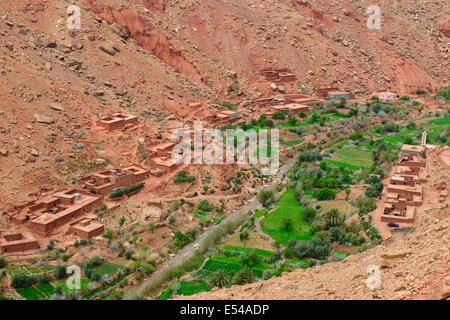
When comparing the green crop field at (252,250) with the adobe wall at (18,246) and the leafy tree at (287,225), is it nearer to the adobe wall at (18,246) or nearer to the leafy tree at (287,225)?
the leafy tree at (287,225)

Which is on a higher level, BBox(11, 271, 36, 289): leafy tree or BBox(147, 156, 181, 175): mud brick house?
BBox(147, 156, 181, 175): mud brick house

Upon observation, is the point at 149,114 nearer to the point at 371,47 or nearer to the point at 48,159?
the point at 48,159

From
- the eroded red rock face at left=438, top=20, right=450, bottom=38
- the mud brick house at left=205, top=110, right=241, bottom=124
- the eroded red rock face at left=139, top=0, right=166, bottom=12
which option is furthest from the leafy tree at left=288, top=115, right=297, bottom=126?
the eroded red rock face at left=438, top=20, right=450, bottom=38

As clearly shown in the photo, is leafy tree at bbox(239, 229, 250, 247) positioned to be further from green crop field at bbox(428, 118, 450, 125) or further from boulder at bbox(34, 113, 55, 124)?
green crop field at bbox(428, 118, 450, 125)

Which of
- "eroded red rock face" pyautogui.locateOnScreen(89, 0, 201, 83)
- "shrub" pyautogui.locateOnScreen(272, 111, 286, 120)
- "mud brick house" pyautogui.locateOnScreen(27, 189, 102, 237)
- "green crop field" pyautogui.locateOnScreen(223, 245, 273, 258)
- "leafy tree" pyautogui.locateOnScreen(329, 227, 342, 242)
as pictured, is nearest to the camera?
"green crop field" pyautogui.locateOnScreen(223, 245, 273, 258)

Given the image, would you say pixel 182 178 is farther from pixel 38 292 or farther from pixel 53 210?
pixel 38 292

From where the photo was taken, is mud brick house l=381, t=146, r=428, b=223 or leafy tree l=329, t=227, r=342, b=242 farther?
mud brick house l=381, t=146, r=428, b=223
